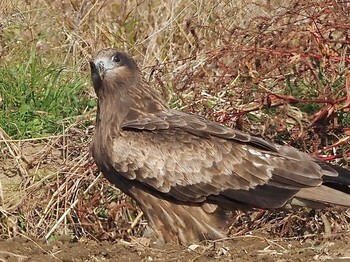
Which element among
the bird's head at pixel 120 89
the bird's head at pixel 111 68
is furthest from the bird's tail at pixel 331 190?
the bird's head at pixel 111 68

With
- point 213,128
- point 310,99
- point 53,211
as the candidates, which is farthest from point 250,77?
point 53,211

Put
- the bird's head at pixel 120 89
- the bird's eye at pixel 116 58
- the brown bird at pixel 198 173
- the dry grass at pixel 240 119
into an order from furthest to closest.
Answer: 1. the dry grass at pixel 240 119
2. the bird's eye at pixel 116 58
3. the bird's head at pixel 120 89
4. the brown bird at pixel 198 173

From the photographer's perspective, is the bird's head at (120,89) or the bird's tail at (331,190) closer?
the bird's tail at (331,190)

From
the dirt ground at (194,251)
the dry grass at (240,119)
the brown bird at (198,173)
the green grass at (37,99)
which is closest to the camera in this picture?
the dirt ground at (194,251)

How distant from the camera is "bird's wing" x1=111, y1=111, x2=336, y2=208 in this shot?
6.82m

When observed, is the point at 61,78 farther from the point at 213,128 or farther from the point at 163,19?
the point at 213,128

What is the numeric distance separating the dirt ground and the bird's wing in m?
0.36

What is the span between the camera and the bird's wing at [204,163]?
6.82m

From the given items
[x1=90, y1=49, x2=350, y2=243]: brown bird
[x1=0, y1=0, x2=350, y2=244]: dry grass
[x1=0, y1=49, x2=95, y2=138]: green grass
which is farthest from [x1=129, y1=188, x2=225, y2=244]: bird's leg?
[x1=0, y1=49, x2=95, y2=138]: green grass

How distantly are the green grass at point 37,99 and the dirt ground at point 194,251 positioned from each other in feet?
6.49

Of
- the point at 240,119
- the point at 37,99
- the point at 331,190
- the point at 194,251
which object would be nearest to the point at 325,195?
the point at 331,190

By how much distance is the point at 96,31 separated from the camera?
10.3 meters

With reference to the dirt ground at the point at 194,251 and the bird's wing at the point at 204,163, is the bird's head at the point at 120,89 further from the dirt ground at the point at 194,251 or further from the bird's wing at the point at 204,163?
the dirt ground at the point at 194,251

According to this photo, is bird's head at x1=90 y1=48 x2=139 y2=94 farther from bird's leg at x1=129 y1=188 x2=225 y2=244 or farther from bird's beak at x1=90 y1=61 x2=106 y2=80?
bird's leg at x1=129 y1=188 x2=225 y2=244
